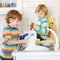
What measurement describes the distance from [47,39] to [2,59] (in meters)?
0.48

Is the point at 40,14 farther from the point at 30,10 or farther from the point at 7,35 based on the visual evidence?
the point at 7,35

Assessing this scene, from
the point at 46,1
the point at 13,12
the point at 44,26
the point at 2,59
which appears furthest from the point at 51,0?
the point at 2,59

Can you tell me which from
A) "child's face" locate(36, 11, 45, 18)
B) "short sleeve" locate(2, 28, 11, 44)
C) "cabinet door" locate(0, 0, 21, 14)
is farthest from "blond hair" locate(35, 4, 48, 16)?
"short sleeve" locate(2, 28, 11, 44)

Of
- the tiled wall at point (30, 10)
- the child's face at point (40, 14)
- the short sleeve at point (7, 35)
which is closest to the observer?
the short sleeve at point (7, 35)

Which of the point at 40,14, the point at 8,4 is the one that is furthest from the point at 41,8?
the point at 8,4

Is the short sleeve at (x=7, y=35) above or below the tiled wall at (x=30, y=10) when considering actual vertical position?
below

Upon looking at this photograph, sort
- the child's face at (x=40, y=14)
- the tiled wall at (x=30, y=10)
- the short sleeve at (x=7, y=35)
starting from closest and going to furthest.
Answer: the short sleeve at (x=7, y=35) < the child's face at (x=40, y=14) < the tiled wall at (x=30, y=10)

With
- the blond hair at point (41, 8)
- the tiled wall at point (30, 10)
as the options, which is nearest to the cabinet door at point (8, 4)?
the tiled wall at point (30, 10)

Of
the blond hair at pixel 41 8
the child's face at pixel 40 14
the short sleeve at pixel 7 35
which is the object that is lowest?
the short sleeve at pixel 7 35

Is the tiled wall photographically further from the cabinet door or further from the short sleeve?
the short sleeve

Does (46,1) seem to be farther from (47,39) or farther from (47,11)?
(47,39)

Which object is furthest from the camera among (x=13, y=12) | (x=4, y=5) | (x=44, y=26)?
(x=4, y=5)

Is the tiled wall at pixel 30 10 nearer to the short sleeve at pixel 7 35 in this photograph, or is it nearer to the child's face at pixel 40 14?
the child's face at pixel 40 14

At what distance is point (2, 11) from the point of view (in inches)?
80.2
